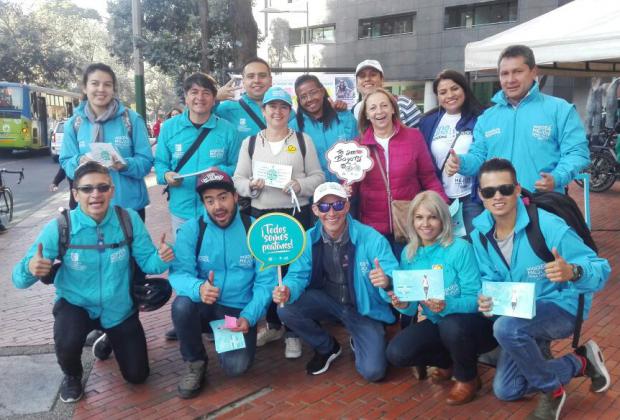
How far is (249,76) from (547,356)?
3133mm

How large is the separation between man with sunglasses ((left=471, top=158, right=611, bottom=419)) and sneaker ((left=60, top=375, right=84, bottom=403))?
2650mm

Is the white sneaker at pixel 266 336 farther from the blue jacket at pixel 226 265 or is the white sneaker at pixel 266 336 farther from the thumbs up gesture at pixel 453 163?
the thumbs up gesture at pixel 453 163

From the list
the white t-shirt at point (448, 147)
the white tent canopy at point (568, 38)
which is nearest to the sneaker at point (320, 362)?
the white t-shirt at point (448, 147)

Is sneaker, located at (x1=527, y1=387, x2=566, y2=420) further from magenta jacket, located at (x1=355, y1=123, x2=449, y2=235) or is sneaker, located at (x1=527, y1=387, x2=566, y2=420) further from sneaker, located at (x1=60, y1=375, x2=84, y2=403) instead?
sneaker, located at (x1=60, y1=375, x2=84, y2=403)

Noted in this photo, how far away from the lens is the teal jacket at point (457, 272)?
349cm

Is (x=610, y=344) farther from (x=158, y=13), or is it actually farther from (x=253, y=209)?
(x=158, y=13)

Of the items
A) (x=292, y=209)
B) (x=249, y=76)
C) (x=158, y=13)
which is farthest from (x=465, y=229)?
(x=158, y=13)

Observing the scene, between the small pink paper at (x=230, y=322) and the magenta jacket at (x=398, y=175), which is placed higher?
the magenta jacket at (x=398, y=175)

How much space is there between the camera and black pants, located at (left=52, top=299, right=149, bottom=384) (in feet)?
11.9

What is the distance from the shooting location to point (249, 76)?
4754 mm

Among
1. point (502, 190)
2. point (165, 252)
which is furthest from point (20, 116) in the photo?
point (502, 190)

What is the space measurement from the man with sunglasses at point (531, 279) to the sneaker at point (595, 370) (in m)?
0.03

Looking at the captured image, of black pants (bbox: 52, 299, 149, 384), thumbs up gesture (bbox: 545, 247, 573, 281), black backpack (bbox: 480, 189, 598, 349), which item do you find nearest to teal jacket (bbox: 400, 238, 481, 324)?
black backpack (bbox: 480, 189, 598, 349)

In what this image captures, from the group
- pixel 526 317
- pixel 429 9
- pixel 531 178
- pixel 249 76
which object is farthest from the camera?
pixel 429 9
